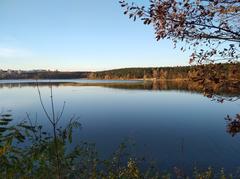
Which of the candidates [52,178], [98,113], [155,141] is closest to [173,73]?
[98,113]

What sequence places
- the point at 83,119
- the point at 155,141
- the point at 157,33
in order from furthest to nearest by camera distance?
1. the point at 83,119
2. the point at 155,141
3. the point at 157,33

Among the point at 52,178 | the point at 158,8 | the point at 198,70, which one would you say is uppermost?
the point at 158,8

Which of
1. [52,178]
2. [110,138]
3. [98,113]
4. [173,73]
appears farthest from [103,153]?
[173,73]

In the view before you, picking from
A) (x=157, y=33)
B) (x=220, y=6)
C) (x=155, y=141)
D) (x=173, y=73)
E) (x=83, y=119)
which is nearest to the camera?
(x=220, y=6)

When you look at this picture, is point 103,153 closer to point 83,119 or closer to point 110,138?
point 110,138

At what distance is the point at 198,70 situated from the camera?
13.7 ft

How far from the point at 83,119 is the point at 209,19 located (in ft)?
79.3

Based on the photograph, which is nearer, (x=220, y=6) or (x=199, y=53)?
(x=220, y=6)

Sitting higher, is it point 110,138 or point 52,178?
point 52,178

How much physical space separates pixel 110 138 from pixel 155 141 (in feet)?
11.3

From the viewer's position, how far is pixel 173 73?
13888cm

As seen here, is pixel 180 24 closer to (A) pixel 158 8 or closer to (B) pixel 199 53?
(A) pixel 158 8

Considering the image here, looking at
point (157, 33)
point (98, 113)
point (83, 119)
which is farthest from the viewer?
point (98, 113)

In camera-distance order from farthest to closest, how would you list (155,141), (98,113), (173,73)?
1. (173,73)
2. (98,113)
3. (155,141)
